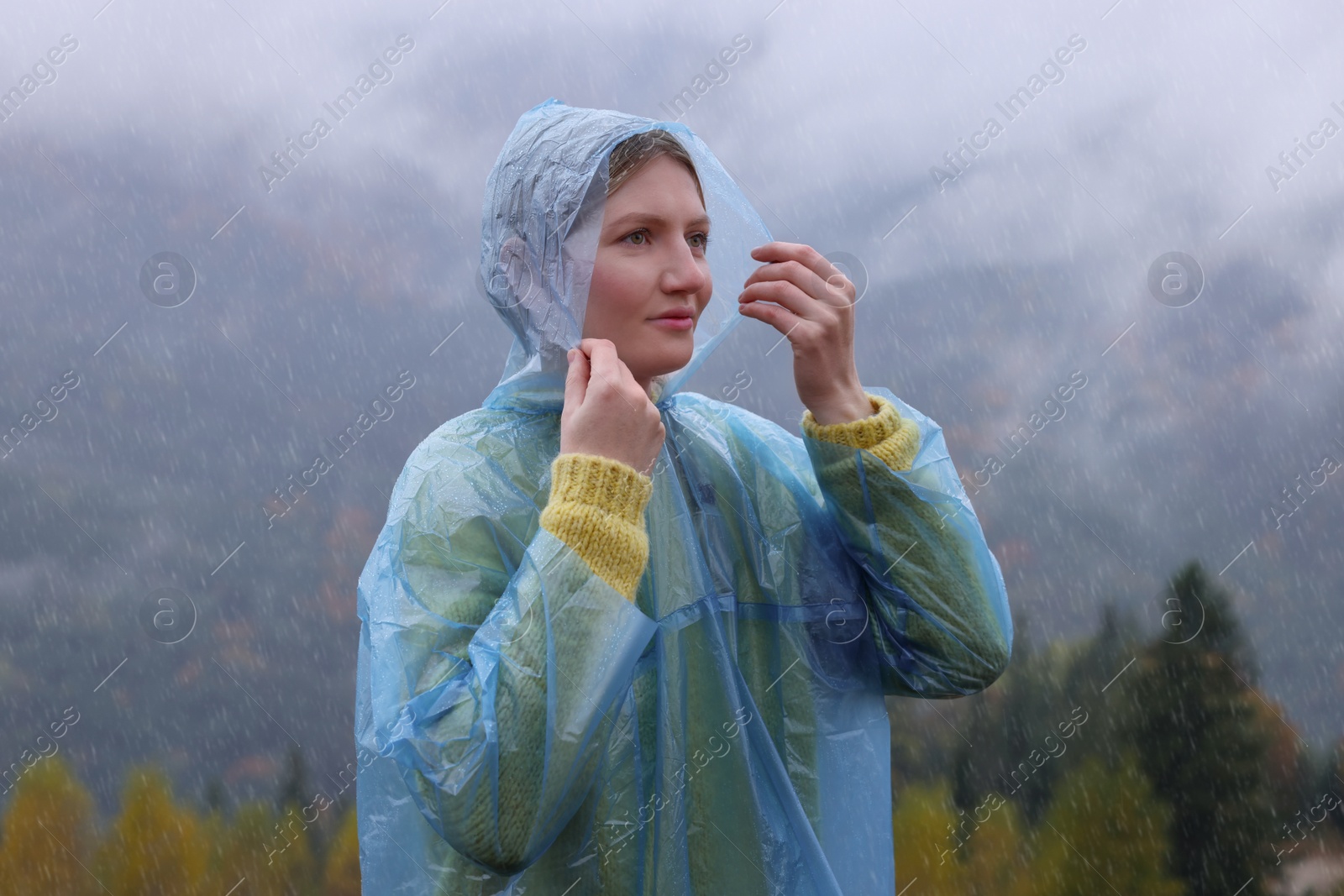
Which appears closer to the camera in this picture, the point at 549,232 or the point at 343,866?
the point at 549,232

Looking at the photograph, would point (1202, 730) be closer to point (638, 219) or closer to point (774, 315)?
point (774, 315)

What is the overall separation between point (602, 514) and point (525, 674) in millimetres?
168

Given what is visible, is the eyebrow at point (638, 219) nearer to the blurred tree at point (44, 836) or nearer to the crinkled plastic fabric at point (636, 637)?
the crinkled plastic fabric at point (636, 637)

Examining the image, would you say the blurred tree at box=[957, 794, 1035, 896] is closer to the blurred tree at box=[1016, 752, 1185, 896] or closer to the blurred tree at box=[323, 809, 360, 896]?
the blurred tree at box=[1016, 752, 1185, 896]

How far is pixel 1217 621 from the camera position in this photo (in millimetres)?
4027

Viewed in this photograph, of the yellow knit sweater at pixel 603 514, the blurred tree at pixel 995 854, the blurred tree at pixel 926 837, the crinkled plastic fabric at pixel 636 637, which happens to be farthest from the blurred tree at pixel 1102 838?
the yellow knit sweater at pixel 603 514

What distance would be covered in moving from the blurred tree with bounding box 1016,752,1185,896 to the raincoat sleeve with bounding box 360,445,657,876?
323 cm

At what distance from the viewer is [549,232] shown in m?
1.29

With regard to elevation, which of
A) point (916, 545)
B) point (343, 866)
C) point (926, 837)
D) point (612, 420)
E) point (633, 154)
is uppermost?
point (633, 154)

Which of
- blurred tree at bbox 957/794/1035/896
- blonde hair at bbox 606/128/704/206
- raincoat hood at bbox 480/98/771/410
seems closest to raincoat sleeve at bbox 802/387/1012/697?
raincoat hood at bbox 480/98/771/410

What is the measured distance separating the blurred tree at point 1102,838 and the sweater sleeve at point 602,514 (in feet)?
10.7

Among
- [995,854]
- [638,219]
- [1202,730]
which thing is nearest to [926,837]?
[995,854]

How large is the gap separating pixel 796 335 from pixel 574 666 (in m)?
0.47

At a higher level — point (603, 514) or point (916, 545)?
point (603, 514)
